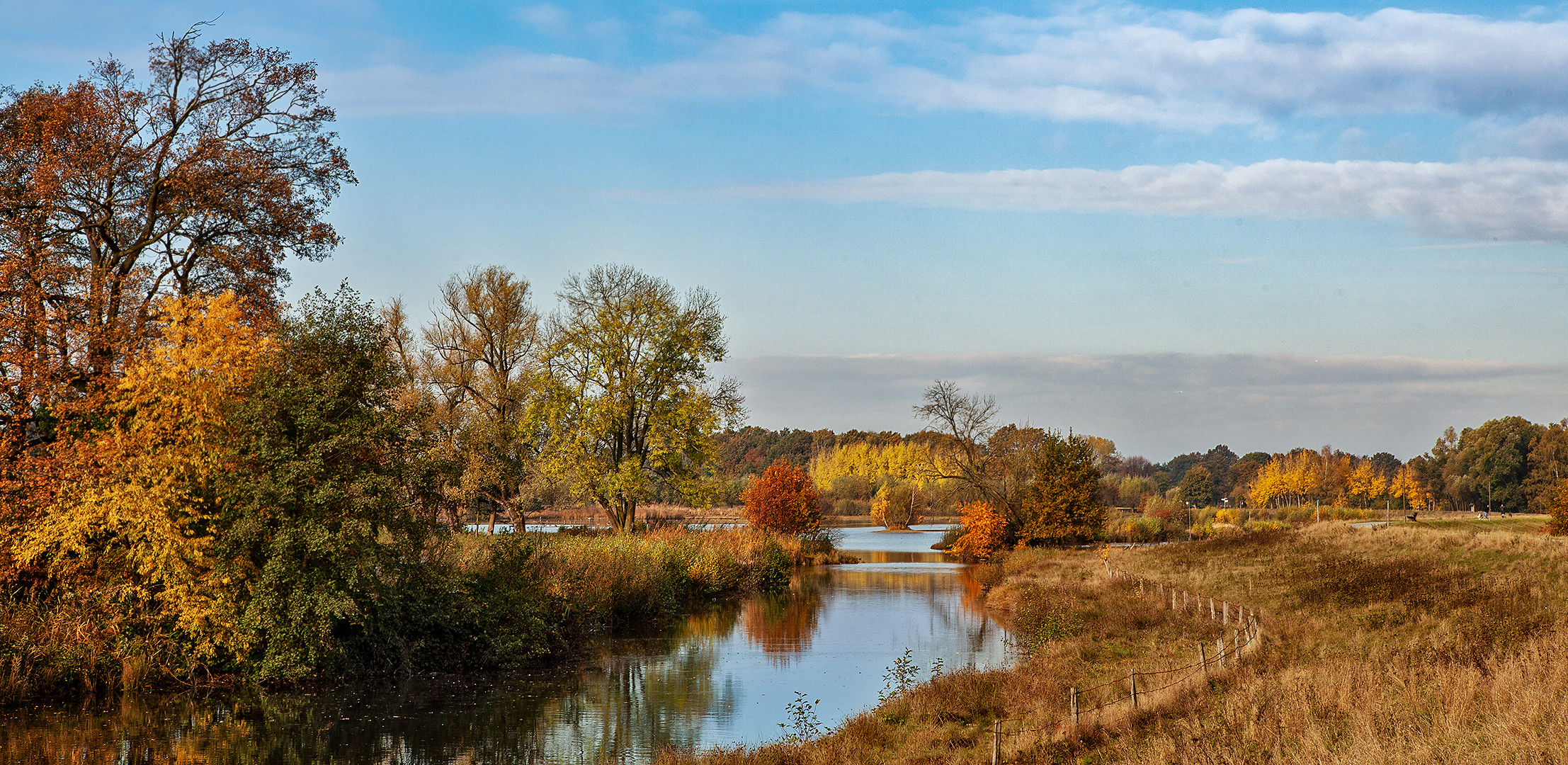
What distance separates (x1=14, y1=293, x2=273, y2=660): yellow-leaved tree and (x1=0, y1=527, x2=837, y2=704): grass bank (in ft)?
2.06

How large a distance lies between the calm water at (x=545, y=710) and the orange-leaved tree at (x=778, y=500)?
97.9ft

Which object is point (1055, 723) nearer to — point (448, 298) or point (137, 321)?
point (137, 321)

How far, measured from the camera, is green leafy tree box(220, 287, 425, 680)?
64.5 feet

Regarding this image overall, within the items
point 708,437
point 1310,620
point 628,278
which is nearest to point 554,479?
point 708,437

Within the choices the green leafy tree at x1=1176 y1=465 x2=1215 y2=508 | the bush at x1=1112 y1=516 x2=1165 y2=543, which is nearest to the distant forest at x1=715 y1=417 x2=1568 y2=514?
the green leafy tree at x1=1176 y1=465 x2=1215 y2=508

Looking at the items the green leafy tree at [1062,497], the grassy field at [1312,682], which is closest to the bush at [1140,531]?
the green leafy tree at [1062,497]

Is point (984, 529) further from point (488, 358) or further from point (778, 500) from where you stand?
point (488, 358)

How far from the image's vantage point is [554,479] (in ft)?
153

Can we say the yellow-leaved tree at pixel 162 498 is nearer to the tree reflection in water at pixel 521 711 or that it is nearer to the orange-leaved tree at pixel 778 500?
the tree reflection in water at pixel 521 711

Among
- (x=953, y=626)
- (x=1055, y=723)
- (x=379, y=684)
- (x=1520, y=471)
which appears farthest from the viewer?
(x=1520, y=471)

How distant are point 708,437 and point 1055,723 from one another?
35.3 metres

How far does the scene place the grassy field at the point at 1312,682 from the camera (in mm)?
12359

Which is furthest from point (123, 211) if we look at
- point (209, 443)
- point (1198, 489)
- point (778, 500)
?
point (1198, 489)

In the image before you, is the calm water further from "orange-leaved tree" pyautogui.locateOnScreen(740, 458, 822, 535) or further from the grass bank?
"orange-leaved tree" pyautogui.locateOnScreen(740, 458, 822, 535)
